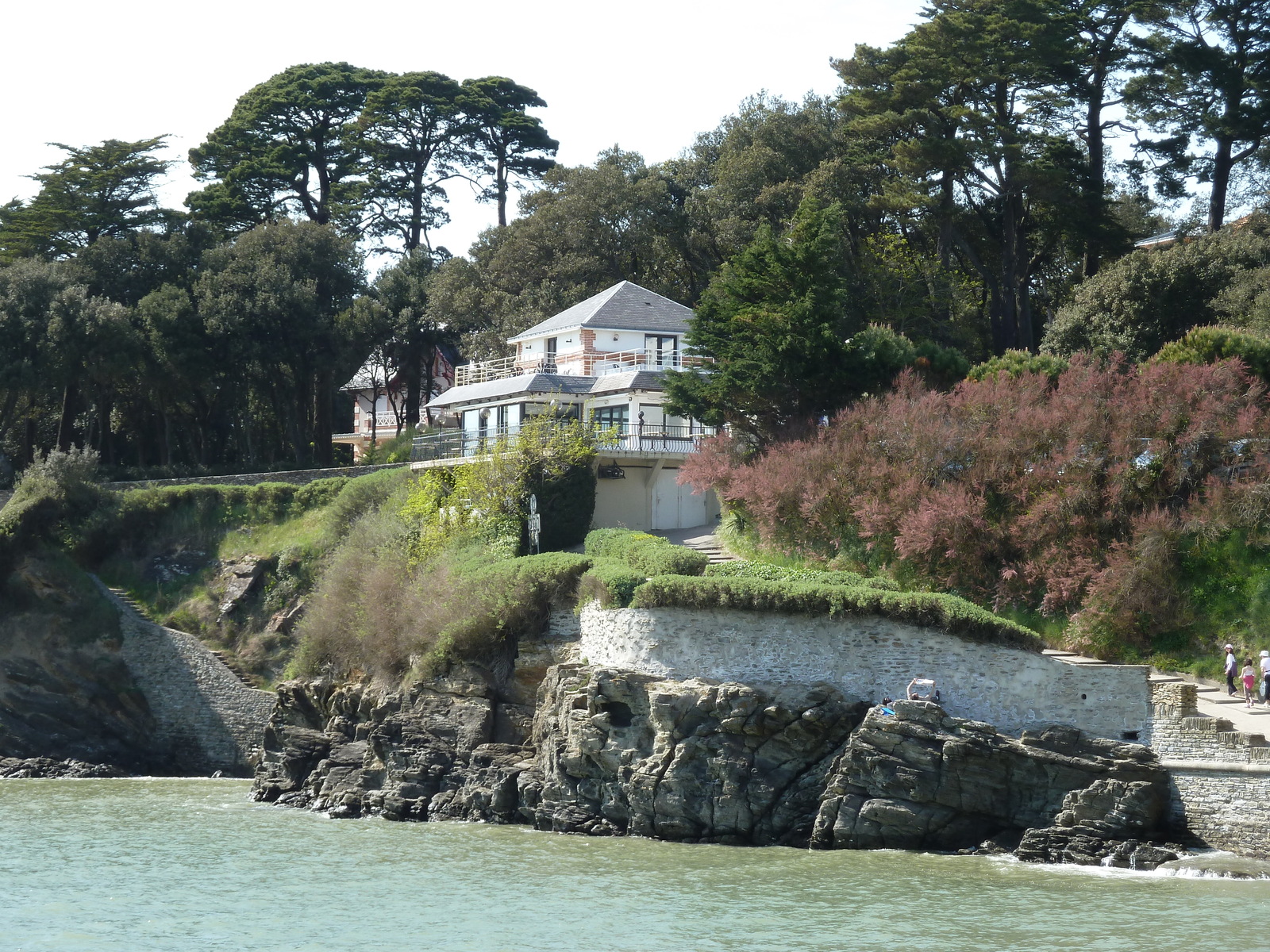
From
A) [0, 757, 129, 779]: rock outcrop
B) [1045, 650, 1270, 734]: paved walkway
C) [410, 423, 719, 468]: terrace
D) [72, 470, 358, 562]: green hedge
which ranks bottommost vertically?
[0, 757, 129, 779]: rock outcrop

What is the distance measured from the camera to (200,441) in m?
64.9

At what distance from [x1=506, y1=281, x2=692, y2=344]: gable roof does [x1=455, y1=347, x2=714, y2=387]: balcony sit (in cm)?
108

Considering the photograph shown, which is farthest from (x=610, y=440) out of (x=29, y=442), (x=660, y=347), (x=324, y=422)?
(x=29, y=442)

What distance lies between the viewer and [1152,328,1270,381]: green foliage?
1357 inches

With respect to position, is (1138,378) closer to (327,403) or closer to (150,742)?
(150,742)

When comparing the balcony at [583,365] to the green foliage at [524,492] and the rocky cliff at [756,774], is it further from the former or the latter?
the rocky cliff at [756,774]

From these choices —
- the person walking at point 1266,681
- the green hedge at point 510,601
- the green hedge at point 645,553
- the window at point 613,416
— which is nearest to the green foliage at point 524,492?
the green hedge at point 645,553

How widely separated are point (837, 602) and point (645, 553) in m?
5.70

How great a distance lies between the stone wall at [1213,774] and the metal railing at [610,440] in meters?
18.6

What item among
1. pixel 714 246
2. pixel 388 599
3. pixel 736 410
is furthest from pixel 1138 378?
pixel 714 246

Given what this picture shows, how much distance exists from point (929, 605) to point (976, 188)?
28.4 metres

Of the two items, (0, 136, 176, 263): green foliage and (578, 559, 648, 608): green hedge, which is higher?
(0, 136, 176, 263): green foliage

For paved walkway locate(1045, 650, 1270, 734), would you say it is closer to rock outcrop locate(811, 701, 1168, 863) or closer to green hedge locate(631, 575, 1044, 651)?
green hedge locate(631, 575, 1044, 651)

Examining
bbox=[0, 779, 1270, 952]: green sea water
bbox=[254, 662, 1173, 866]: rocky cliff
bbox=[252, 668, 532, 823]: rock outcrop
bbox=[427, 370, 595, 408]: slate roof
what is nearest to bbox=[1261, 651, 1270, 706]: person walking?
bbox=[254, 662, 1173, 866]: rocky cliff
